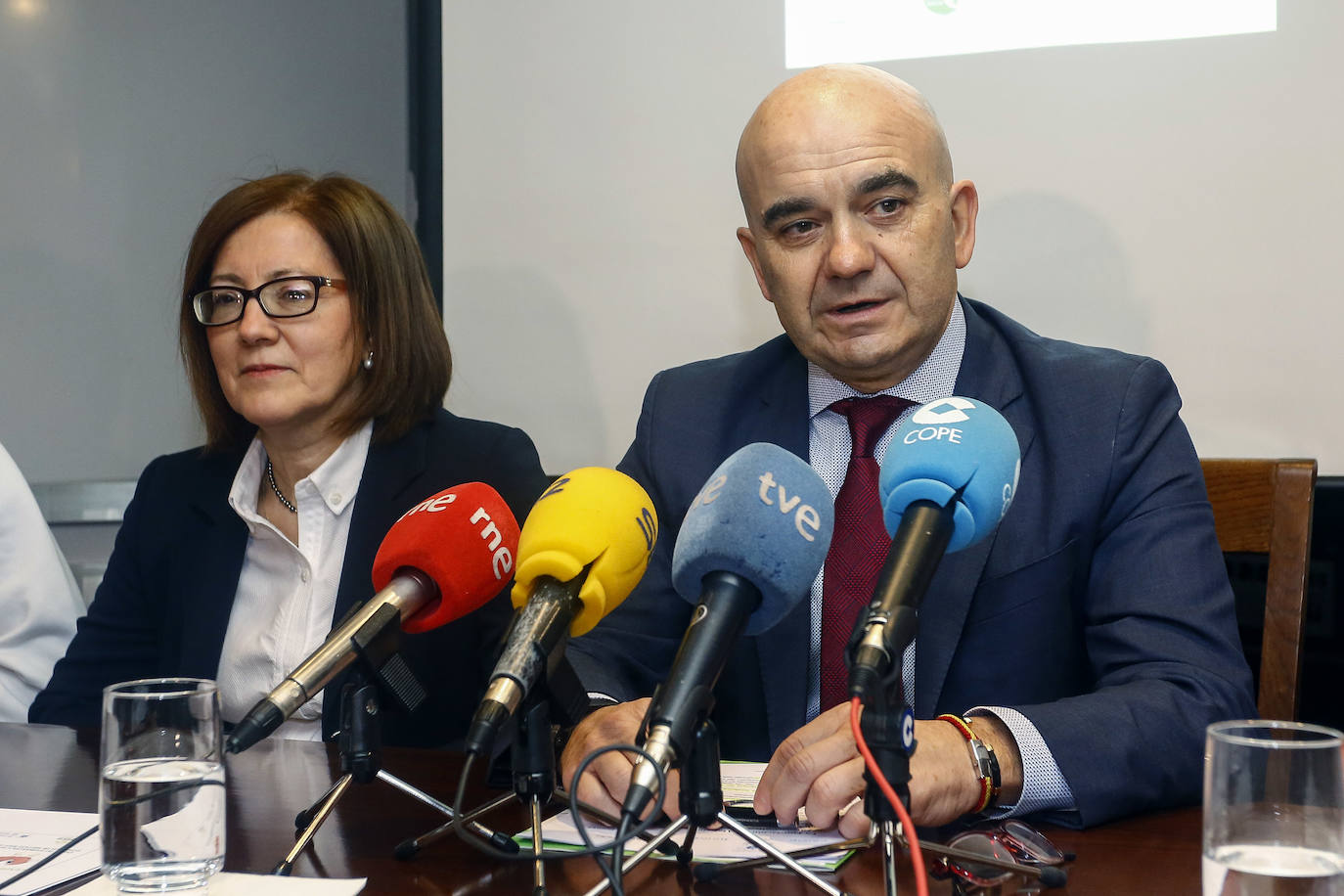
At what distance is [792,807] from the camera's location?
1.16 metres

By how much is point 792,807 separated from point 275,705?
1.58 ft

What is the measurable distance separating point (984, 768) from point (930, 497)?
415 mm

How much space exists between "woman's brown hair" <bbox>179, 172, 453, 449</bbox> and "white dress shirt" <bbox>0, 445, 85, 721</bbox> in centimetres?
47

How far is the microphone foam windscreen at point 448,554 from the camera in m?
1.11

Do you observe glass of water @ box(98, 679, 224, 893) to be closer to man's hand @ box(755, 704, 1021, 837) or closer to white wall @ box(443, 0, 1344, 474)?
man's hand @ box(755, 704, 1021, 837)

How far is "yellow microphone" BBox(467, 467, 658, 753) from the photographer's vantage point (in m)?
0.92

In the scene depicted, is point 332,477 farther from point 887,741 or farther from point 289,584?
point 887,741

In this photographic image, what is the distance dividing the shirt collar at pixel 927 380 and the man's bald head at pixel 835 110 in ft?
0.73

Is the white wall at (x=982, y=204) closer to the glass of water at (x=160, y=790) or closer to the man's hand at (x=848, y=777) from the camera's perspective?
the man's hand at (x=848, y=777)

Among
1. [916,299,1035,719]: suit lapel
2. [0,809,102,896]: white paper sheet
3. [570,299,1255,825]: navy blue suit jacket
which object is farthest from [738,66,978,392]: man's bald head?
[0,809,102,896]: white paper sheet

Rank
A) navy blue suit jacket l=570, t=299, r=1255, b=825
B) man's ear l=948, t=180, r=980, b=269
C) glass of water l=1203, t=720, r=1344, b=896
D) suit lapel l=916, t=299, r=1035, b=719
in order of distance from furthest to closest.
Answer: man's ear l=948, t=180, r=980, b=269, suit lapel l=916, t=299, r=1035, b=719, navy blue suit jacket l=570, t=299, r=1255, b=825, glass of water l=1203, t=720, r=1344, b=896

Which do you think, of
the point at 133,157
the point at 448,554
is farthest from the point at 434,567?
the point at 133,157

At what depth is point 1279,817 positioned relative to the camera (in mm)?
757

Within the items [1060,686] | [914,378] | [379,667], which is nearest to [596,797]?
[379,667]
